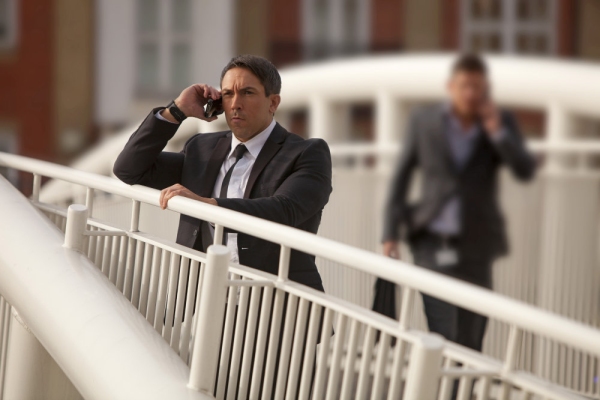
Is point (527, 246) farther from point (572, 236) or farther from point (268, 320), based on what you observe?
point (268, 320)

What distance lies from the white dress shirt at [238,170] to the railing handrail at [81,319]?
0.39 metres

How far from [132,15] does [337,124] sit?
1454 cm

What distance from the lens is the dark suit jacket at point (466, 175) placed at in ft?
12.3

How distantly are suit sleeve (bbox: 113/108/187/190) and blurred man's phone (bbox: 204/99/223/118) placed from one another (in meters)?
0.12

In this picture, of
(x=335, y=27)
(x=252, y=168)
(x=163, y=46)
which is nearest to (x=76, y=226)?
(x=252, y=168)

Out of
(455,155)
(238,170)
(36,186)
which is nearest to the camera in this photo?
(238,170)

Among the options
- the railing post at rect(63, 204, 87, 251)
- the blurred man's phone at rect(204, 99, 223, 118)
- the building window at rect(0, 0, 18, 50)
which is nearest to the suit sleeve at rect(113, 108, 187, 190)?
the blurred man's phone at rect(204, 99, 223, 118)

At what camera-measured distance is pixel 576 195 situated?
5688 mm

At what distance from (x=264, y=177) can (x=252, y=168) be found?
0.15ft

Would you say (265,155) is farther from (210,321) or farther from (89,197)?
(89,197)

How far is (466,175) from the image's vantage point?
3.85 meters

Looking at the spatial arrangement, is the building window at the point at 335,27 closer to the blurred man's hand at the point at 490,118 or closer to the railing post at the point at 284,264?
the blurred man's hand at the point at 490,118

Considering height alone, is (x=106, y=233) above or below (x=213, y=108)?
below

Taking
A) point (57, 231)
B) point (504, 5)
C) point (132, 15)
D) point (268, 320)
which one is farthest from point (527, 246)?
point (504, 5)
